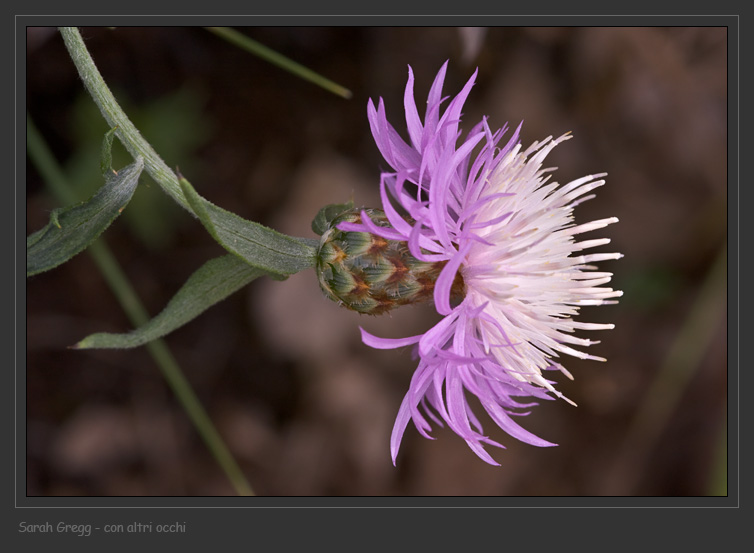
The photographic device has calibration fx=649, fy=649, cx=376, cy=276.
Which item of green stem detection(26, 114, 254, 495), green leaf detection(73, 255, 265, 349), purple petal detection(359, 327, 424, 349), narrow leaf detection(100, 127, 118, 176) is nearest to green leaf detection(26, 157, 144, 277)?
narrow leaf detection(100, 127, 118, 176)

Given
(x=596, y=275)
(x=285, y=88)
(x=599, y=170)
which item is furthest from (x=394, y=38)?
(x=596, y=275)

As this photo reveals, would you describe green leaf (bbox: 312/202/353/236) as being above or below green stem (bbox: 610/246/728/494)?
above

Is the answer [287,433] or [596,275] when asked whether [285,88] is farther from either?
[596,275]

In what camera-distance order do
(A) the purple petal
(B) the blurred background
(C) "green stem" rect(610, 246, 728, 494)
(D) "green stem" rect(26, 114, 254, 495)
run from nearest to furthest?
(A) the purple petal → (D) "green stem" rect(26, 114, 254, 495) → (B) the blurred background → (C) "green stem" rect(610, 246, 728, 494)

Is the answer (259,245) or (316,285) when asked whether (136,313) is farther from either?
(259,245)

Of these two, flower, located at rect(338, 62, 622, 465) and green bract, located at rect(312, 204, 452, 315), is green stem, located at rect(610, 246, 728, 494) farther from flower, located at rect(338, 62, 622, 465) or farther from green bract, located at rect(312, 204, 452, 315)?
green bract, located at rect(312, 204, 452, 315)

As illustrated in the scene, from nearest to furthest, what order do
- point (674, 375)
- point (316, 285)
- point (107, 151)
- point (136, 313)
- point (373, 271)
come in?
point (107, 151)
point (373, 271)
point (136, 313)
point (316, 285)
point (674, 375)

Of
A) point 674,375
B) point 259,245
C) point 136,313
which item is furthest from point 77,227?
point 674,375
